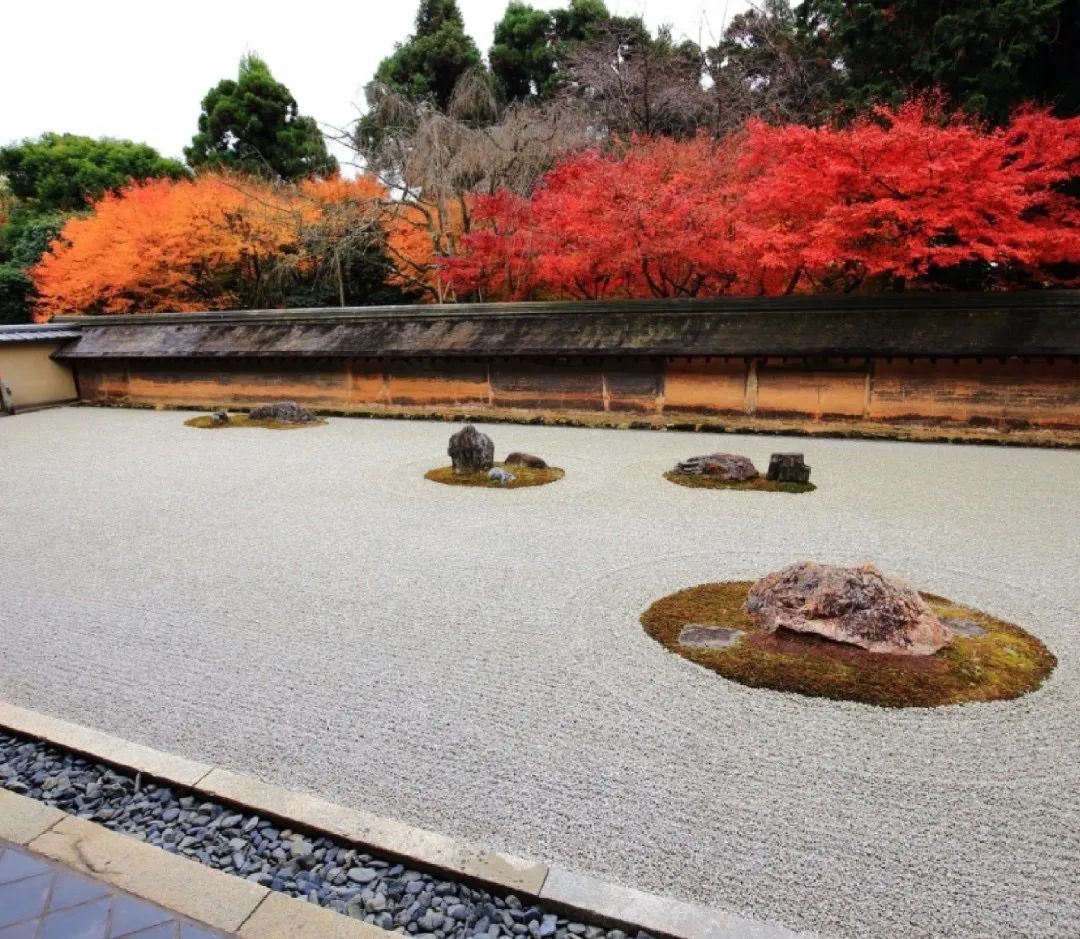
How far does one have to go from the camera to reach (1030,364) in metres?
8.76

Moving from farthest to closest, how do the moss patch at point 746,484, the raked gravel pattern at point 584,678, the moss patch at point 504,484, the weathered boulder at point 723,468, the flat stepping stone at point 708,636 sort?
the moss patch at point 504,484
the weathered boulder at point 723,468
the moss patch at point 746,484
the flat stepping stone at point 708,636
the raked gravel pattern at point 584,678

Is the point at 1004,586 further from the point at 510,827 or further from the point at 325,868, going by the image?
the point at 325,868

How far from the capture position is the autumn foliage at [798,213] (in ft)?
27.3

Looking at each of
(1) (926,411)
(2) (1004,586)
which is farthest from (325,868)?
(1) (926,411)

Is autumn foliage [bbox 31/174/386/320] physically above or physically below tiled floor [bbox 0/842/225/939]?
above

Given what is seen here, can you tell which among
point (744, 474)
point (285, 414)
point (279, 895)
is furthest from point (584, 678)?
point (285, 414)

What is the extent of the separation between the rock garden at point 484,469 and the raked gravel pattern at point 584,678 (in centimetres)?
40

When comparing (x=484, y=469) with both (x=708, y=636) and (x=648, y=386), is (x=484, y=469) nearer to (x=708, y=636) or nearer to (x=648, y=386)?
(x=648, y=386)

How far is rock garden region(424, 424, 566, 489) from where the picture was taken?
7461mm

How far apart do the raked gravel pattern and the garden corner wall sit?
200 cm

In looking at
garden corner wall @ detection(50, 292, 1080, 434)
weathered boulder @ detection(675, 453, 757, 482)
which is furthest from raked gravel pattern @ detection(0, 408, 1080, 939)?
garden corner wall @ detection(50, 292, 1080, 434)

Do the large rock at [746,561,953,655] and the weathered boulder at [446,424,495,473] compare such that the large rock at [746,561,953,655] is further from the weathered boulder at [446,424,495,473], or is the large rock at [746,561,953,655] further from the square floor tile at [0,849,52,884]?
the weathered boulder at [446,424,495,473]

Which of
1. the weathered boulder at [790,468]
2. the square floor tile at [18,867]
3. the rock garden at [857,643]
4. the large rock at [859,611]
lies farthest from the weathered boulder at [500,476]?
the square floor tile at [18,867]

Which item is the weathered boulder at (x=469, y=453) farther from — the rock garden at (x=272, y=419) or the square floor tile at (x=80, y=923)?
the square floor tile at (x=80, y=923)
